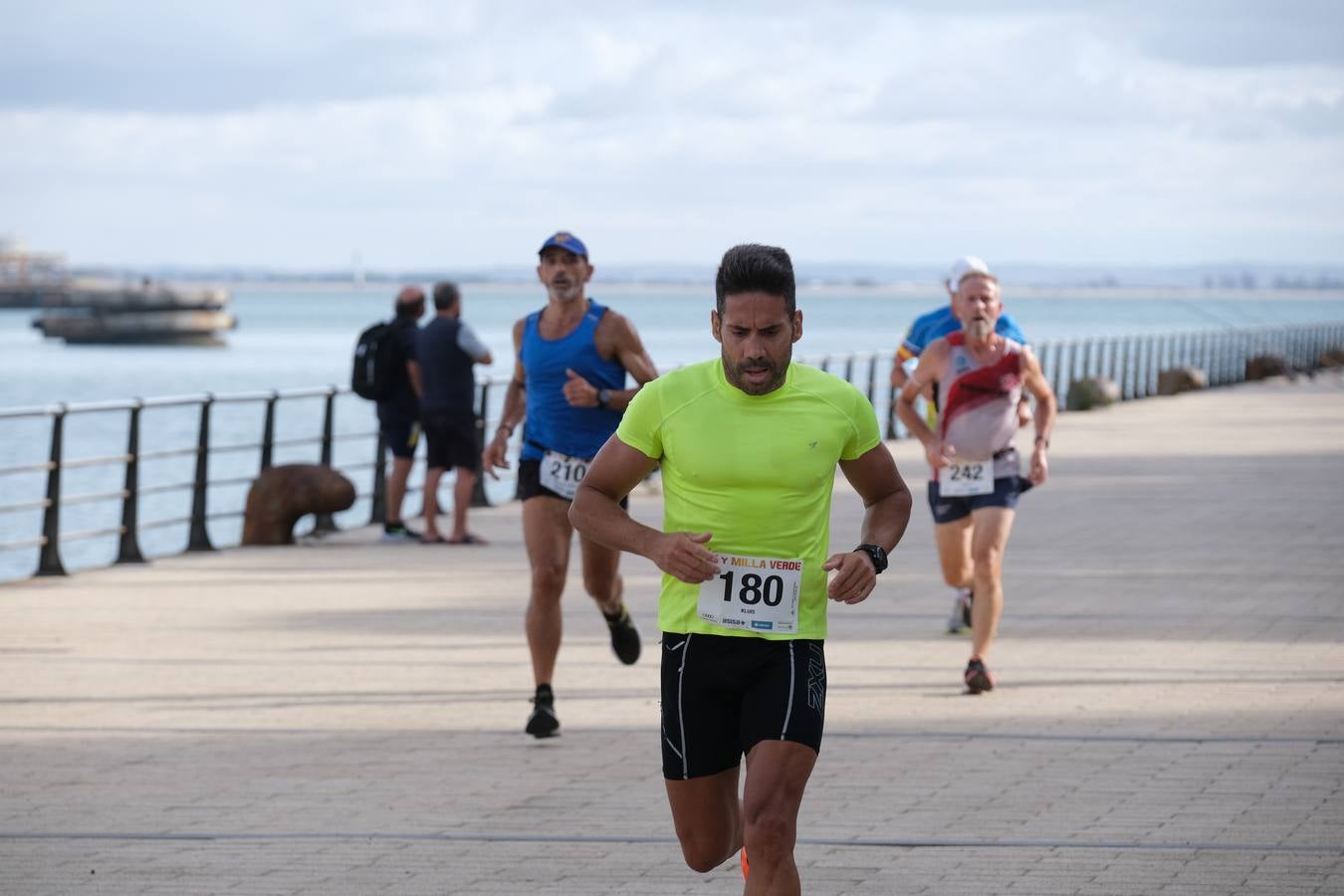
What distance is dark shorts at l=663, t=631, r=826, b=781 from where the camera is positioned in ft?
17.0

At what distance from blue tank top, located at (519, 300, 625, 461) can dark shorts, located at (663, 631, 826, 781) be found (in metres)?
3.49

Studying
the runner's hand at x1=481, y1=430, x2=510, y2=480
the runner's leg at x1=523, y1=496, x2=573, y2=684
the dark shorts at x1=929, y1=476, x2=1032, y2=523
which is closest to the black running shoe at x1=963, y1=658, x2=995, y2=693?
the dark shorts at x1=929, y1=476, x2=1032, y2=523

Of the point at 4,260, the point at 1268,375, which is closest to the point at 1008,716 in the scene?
the point at 1268,375

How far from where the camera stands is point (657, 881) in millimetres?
6348

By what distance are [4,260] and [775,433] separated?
199131 mm

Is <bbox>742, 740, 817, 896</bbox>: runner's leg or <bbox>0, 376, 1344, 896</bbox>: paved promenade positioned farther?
<bbox>0, 376, 1344, 896</bbox>: paved promenade

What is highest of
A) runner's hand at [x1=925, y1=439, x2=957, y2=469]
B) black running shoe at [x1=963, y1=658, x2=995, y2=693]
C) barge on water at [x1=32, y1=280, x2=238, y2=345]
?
runner's hand at [x1=925, y1=439, x2=957, y2=469]

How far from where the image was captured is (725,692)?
527cm

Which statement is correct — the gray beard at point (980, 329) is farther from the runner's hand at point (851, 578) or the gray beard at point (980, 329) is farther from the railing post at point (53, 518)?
the railing post at point (53, 518)

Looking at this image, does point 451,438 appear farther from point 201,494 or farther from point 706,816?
point 706,816

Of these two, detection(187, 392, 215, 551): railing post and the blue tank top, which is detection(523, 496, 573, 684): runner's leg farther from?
detection(187, 392, 215, 551): railing post

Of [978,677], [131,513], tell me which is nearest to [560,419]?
[978,677]

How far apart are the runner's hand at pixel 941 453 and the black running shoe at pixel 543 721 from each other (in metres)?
2.18

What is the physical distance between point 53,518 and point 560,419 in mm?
7253
